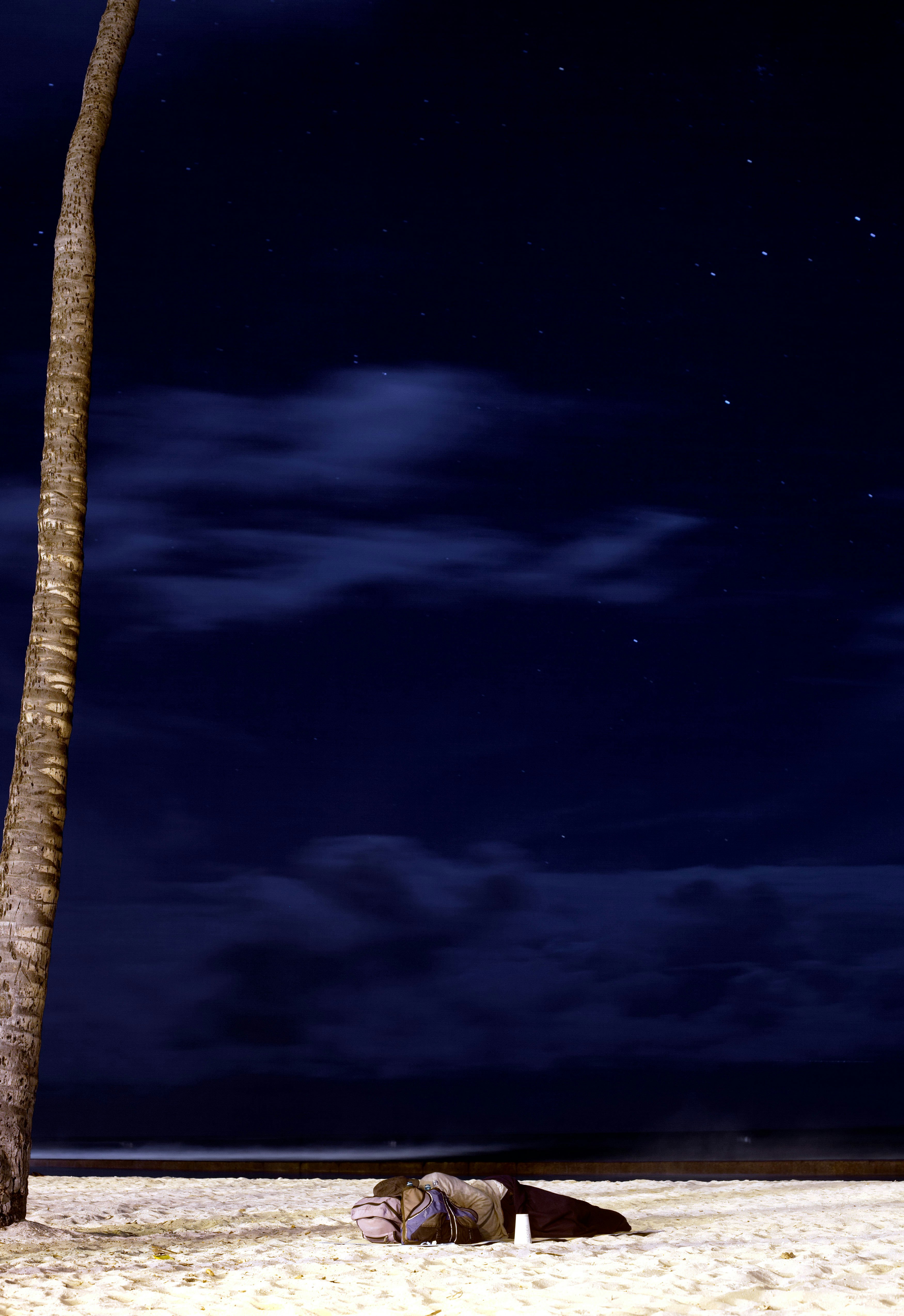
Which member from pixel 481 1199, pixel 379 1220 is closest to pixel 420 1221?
pixel 379 1220

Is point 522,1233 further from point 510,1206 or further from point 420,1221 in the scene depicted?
point 420,1221

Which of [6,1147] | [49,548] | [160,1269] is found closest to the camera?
[160,1269]

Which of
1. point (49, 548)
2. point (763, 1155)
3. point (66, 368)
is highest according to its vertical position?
point (66, 368)

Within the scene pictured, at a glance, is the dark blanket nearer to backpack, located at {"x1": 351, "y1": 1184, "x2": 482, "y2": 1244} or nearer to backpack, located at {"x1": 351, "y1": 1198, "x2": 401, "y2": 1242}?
backpack, located at {"x1": 351, "y1": 1184, "x2": 482, "y2": 1244}

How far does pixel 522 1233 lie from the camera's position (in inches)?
321

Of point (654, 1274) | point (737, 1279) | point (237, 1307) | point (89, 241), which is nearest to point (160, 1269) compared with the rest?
point (237, 1307)

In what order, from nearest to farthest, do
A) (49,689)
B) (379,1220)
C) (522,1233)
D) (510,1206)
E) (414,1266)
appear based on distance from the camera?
1. (414,1266)
2. (522,1233)
3. (379,1220)
4. (510,1206)
5. (49,689)

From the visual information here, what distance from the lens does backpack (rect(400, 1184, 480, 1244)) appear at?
8156mm

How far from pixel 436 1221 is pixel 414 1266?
0.87 m

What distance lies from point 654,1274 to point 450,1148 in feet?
186

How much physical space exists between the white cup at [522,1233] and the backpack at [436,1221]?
28 centimetres

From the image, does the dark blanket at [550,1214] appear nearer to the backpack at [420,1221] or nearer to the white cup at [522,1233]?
the white cup at [522,1233]

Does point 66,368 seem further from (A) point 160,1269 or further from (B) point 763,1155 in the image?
(B) point 763,1155

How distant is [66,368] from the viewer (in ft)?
33.5
